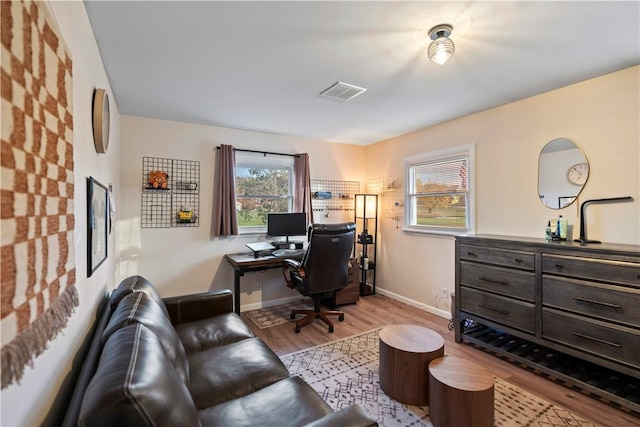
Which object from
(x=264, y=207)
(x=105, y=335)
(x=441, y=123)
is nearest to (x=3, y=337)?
(x=105, y=335)

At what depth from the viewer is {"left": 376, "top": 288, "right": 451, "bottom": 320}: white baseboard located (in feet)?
11.4

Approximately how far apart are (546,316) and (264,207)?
10.6 ft

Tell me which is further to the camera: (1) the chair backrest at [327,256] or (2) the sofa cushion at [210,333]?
(1) the chair backrest at [327,256]

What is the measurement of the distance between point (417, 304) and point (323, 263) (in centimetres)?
163

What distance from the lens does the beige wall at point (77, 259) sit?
0.77 m

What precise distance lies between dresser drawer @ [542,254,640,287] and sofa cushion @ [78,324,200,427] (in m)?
2.50

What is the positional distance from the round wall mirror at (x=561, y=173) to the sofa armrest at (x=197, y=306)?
299 cm

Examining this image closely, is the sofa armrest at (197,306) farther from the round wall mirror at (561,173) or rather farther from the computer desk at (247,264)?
the round wall mirror at (561,173)

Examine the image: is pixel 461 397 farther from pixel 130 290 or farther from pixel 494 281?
pixel 130 290

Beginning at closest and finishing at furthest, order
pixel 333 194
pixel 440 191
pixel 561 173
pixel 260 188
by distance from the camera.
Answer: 1. pixel 561 173
2. pixel 440 191
3. pixel 260 188
4. pixel 333 194

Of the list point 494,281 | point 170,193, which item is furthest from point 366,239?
point 170,193

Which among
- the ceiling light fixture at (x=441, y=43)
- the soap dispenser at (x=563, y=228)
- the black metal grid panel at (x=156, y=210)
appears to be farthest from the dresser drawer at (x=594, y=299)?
the black metal grid panel at (x=156, y=210)

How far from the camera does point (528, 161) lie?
9.12ft

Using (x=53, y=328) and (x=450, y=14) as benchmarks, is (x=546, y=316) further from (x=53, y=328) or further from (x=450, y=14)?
(x=53, y=328)
